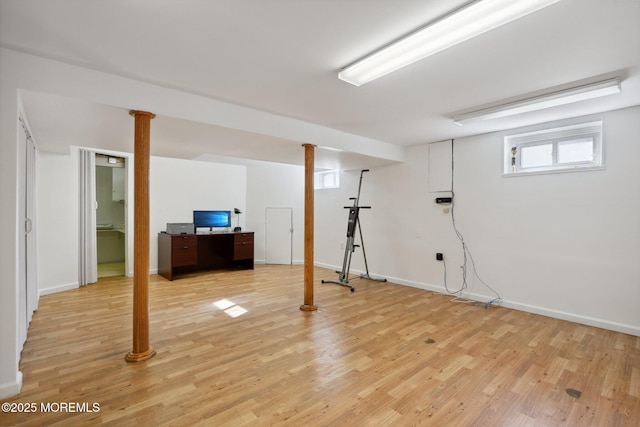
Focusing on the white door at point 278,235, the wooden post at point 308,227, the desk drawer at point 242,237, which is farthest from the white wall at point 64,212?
the wooden post at point 308,227

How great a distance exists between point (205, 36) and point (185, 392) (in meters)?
2.50

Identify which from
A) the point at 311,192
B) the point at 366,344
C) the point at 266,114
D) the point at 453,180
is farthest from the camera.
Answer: the point at 453,180

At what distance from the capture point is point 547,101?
2877 mm

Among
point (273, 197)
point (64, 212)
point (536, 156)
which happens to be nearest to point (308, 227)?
point (536, 156)

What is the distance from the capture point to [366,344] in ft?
9.53

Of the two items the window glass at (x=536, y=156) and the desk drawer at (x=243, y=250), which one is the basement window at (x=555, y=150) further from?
the desk drawer at (x=243, y=250)

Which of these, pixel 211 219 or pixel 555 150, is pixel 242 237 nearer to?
pixel 211 219

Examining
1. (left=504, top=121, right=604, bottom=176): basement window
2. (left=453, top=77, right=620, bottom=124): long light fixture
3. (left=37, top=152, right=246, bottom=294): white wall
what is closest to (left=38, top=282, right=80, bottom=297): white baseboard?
(left=37, top=152, right=246, bottom=294): white wall

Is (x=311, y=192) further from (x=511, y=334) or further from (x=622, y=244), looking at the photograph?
(x=622, y=244)

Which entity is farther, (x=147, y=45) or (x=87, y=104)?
(x=87, y=104)

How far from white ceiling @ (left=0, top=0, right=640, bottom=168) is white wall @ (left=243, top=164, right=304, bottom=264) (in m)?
3.86

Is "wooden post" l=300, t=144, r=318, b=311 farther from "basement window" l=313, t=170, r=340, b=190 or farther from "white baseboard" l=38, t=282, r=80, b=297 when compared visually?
"white baseboard" l=38, t=282, r=80, b=297

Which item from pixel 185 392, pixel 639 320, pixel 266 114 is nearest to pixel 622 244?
pixel 639 320

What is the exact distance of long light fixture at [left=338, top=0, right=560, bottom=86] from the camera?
161 centimetres
